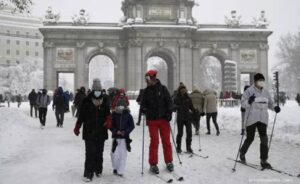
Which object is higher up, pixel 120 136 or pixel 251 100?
pixel 251 100

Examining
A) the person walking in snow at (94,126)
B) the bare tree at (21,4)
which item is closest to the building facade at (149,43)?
the bare tree at (21,4)

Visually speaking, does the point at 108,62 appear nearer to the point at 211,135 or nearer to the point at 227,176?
the point at 211,135

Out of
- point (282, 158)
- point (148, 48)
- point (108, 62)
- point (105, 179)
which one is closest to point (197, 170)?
point (105, 179)

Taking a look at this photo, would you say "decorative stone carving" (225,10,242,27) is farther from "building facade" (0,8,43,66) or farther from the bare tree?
"building facade" (0,8,43,66)

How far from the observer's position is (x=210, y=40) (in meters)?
47.3

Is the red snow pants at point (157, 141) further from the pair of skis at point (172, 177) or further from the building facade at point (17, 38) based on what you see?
the building facade at point (17, 38)

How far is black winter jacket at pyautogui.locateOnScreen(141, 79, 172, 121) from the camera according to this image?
894 cm

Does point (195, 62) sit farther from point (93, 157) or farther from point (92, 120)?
point (93, 157)

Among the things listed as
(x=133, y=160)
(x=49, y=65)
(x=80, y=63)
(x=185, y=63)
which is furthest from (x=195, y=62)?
(x=133, y=160)

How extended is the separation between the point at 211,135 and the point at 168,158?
793cm

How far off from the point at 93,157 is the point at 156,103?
5.96 feet

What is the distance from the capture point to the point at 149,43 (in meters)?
44.2

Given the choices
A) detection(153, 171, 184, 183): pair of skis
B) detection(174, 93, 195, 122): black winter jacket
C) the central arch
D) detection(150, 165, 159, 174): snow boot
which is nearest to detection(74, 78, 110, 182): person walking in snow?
detection(150, 165, 159, 174): snow boot

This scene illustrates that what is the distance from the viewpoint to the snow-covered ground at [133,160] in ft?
27.0
